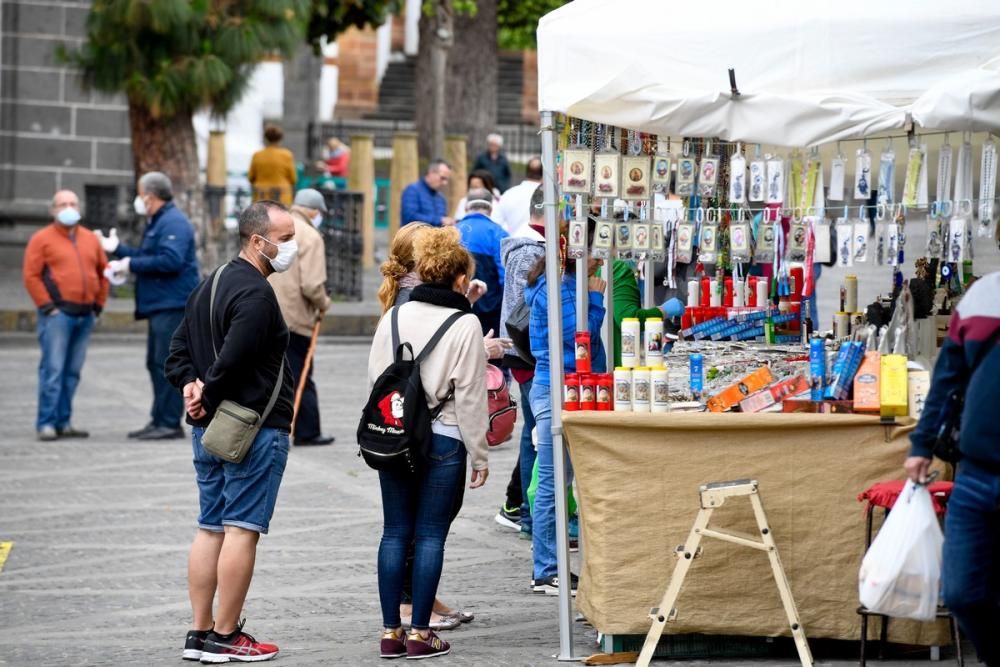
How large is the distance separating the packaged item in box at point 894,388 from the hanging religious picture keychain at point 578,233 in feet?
4.41

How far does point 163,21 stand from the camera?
63.9 feet

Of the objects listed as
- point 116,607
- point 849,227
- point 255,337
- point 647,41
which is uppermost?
point 647,41

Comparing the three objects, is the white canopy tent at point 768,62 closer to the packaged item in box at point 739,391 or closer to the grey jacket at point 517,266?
the packaged item in box at point 739,391

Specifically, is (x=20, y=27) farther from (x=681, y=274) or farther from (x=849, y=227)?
(x=849, y=227)

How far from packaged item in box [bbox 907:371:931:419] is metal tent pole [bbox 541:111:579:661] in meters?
1.34

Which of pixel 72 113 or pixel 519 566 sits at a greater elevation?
pixel 72 113

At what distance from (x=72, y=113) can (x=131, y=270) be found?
13.5 meters

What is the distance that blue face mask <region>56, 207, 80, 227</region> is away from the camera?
41.7ft

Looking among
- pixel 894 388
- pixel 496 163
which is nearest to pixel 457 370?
pixel 894 388

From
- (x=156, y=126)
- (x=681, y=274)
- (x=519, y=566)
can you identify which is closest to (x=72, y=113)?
(x=156, y=126)

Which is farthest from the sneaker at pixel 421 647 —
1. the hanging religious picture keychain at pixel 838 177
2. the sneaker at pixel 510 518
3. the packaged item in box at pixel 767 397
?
the sneaker at pixel 510 518

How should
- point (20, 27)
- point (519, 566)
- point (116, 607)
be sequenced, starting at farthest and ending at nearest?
1. point (20, 27)
2. point (519, 566)
3. point (116, 607)

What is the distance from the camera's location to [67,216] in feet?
41.6

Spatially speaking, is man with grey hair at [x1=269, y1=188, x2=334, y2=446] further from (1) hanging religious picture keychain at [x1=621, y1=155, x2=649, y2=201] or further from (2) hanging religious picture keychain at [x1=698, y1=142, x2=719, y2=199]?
(1) hanging religious picture keychain at [x1=621, y1=155, x2=649, y2=201]
